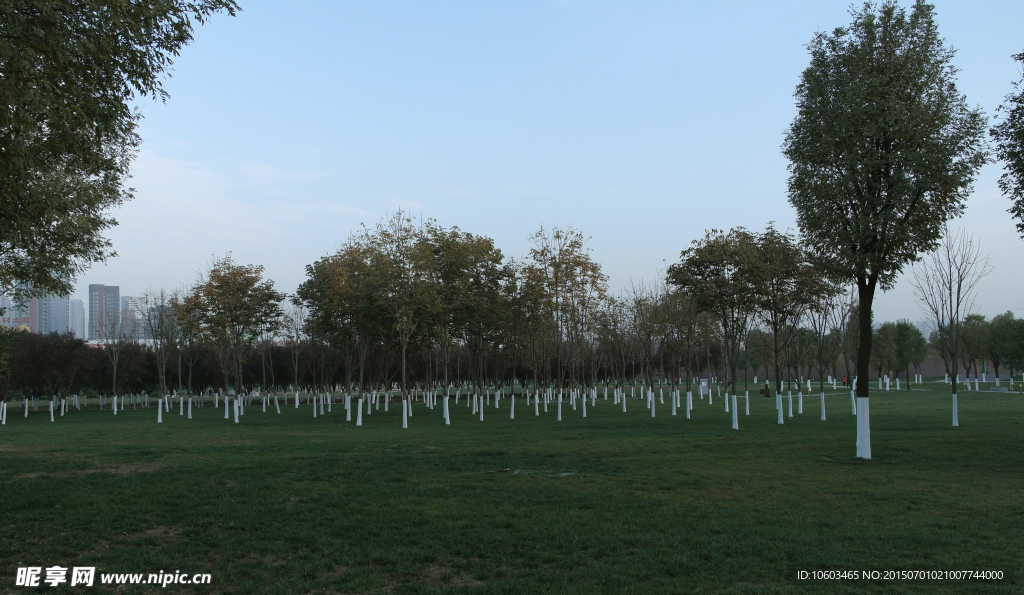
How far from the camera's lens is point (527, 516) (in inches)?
388

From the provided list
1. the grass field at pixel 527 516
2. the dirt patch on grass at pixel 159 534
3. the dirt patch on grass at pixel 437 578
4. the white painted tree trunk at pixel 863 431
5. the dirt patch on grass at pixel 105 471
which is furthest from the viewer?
the white painted tree trunk at pixel 863 431

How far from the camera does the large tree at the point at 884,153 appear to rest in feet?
50.6

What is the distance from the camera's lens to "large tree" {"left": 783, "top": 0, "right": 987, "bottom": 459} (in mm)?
15422

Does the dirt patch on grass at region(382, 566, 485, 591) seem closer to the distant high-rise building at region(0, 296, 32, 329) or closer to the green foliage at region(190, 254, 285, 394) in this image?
the distant high-rise building at region(0, 296, 32, 329)

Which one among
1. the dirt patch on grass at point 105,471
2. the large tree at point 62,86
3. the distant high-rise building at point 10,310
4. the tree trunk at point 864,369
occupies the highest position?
the large tree at point 62,86

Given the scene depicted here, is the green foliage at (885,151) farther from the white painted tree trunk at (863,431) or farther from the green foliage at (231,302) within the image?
the green foliage at (231,302)

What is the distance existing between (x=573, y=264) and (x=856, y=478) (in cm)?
2415

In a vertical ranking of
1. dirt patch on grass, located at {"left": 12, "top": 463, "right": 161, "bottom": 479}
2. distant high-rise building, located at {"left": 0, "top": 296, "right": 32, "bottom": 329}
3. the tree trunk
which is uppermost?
distant high-rise building, located at {"left": 0, "top": 296, "right": 32, "bottom": 329}

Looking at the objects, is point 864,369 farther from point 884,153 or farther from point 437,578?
point 437,578

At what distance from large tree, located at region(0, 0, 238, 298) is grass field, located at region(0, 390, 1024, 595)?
16.3ft

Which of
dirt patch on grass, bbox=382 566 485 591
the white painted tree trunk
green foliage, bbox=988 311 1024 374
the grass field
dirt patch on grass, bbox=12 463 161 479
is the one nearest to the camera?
dirt patch on grass, bbox=382 566 485 591

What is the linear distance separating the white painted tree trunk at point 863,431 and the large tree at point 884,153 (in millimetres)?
Answer: 26

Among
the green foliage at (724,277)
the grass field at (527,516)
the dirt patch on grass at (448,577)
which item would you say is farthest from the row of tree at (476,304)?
the dirt patch on grass at (448,577)

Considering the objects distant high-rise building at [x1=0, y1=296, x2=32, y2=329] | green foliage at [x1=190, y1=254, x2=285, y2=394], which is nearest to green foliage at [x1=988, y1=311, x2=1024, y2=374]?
green foliage at [x1=190, y1=254, x2=285, y2=394]
